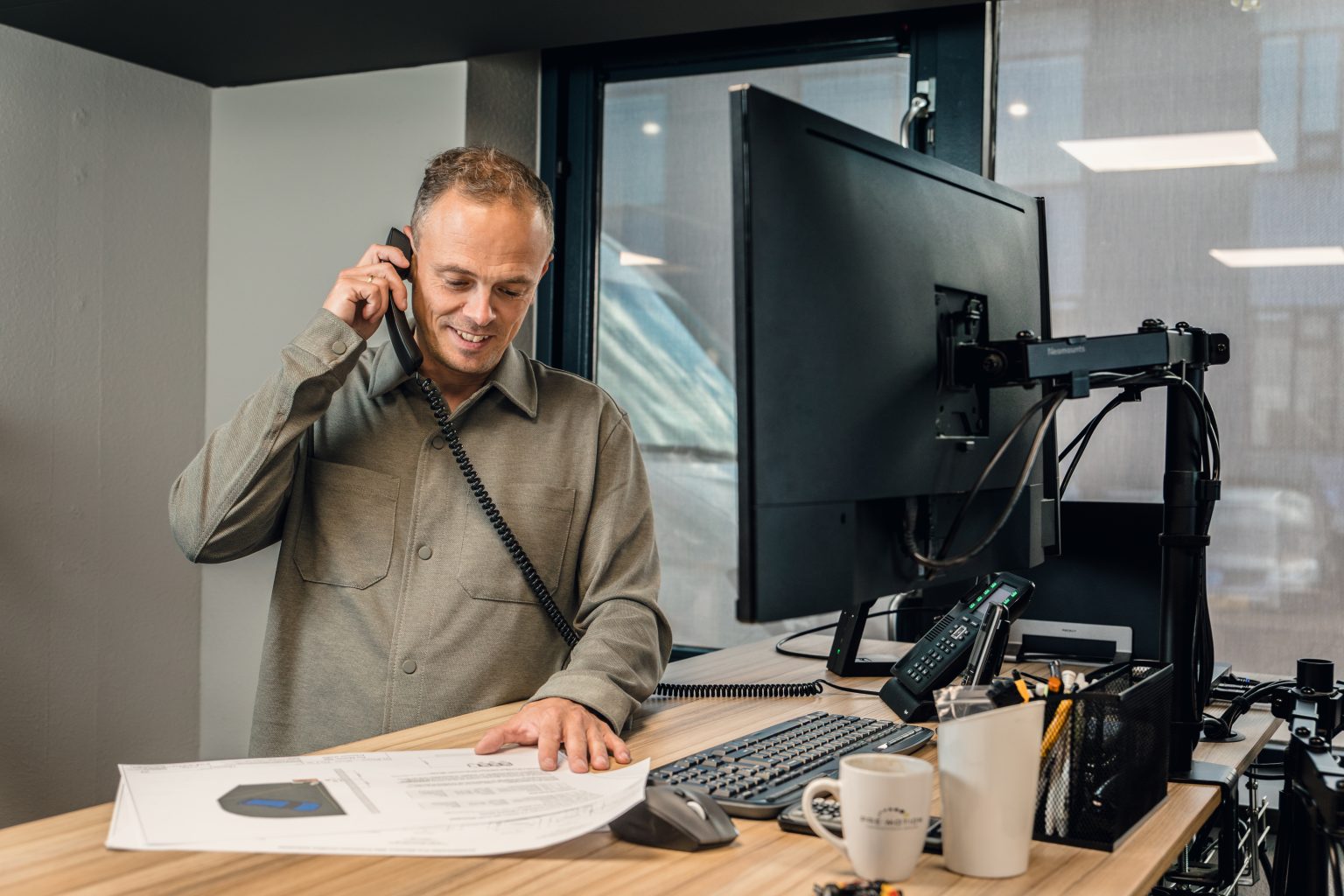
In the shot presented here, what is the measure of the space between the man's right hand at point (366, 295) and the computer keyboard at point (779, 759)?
0.76 metres

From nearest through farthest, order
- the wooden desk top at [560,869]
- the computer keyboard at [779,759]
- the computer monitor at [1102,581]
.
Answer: the wooden desk top at [560,869] < the computer keyboard at [779,759] < the computer monitor at [1102,581]

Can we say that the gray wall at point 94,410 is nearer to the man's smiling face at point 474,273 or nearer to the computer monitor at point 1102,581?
the man's smiling face at point 474,273

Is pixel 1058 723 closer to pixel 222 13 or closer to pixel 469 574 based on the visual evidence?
pixel 469 574

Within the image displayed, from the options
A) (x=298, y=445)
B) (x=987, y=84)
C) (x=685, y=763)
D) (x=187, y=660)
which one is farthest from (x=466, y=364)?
(x=187, y=660)

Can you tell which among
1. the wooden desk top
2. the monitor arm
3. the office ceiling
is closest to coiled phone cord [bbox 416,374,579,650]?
the wooden desk top

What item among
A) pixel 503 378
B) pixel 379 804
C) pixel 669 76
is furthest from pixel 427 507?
pixel 669 76

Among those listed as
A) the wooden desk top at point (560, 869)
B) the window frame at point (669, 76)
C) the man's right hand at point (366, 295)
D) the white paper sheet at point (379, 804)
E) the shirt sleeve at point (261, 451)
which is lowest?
the wooden desk top at point (560, 869)

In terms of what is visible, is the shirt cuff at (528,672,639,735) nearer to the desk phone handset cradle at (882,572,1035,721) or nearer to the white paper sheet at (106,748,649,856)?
the white paper sheet at (106,748,649,856)

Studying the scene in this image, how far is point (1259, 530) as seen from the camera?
7.90 ft

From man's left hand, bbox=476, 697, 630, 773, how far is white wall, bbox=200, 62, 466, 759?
6.06ft

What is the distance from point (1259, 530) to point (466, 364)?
1647 mm

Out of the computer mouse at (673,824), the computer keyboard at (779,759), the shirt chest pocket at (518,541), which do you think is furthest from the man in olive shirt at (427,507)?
the computer mouse at (673,824)

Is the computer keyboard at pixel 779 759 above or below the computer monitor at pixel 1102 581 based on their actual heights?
below

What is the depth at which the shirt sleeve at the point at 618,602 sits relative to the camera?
1.45 meters
